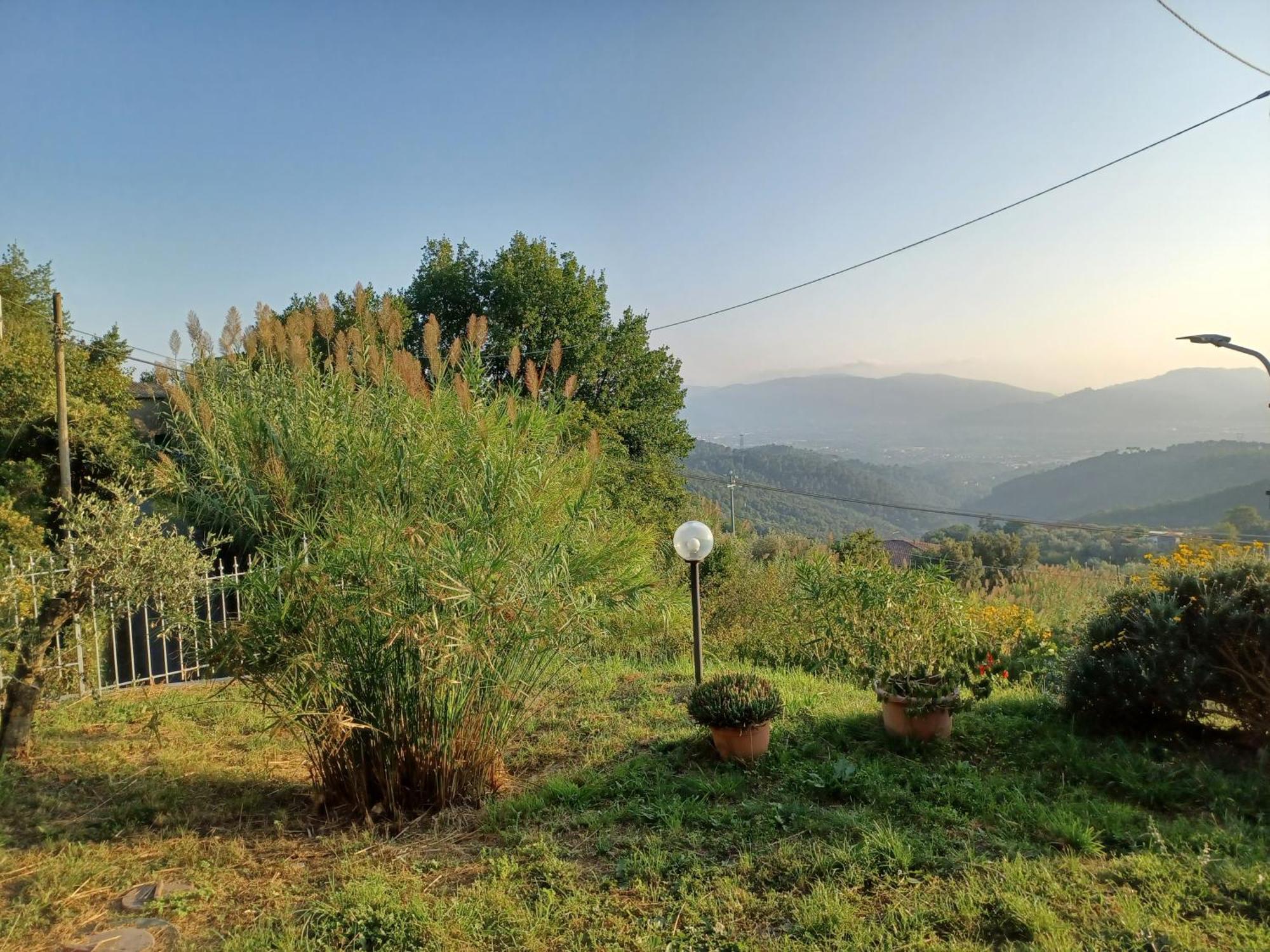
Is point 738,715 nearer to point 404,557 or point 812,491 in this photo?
point 404,557

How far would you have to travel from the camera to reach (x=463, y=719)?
3.38 metres

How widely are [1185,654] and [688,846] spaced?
118 inches

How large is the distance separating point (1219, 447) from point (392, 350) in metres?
33.4

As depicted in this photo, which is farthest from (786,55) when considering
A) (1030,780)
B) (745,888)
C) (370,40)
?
(745,888)

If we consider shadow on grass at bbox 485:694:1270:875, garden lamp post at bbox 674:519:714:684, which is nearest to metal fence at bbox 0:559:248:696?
shadow on grass at bbox 485:694:1270:875

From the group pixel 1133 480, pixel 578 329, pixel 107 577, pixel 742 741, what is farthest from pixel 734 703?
pixel 1133 480

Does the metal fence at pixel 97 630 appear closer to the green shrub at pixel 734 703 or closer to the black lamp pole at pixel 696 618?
the green shrub at pixel 734 703

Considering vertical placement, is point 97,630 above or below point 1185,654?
above

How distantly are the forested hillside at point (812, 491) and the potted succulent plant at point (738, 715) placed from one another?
23993 mm

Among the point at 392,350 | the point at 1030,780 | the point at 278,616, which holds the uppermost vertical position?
the point at 392,350

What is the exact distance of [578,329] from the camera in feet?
44.9

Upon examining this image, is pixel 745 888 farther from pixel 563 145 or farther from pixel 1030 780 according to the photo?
pixel 563 145

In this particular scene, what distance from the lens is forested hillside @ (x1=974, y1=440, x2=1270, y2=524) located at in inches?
957

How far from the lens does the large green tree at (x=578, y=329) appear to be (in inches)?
519
